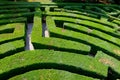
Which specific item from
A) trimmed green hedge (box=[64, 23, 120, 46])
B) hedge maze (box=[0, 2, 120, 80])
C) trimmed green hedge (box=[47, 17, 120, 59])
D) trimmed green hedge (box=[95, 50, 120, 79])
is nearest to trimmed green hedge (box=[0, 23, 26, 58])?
hedge maze (box=[0, 2, 120, 80])

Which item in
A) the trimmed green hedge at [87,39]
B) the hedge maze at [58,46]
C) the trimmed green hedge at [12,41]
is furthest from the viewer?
the trimmed green hedge at [87,39]

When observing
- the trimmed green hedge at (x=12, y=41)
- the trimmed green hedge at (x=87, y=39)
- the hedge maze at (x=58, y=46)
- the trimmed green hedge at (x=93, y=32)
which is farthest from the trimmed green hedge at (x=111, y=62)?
the trimmed green hedge at (x=12, y=41)

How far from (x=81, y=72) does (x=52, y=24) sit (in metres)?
7.20

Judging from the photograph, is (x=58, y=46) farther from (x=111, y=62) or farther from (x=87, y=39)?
(x=111, y=62)

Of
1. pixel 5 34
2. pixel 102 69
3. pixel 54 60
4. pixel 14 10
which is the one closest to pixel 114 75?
pixel 102 69

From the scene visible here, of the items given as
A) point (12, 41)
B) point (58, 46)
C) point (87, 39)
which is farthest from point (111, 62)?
point (12, 41)

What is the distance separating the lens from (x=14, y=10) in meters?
23.6

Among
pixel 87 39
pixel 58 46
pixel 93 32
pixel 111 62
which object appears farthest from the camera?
pixel 93 32

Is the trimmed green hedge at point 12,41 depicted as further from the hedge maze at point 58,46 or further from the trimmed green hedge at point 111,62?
the trimmed green hedge at point 111,62

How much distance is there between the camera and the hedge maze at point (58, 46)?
45.9ft

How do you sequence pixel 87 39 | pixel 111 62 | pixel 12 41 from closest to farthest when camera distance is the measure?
pixel 111 62 < pixel 12 41 < pixel 87 39

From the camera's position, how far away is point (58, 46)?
16.8m

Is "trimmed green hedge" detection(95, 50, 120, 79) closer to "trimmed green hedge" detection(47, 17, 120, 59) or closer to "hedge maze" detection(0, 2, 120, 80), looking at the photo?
"hedge maze" detection(0, 2, 120, 80)

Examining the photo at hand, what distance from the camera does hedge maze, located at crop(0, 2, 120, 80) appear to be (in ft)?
45.9
